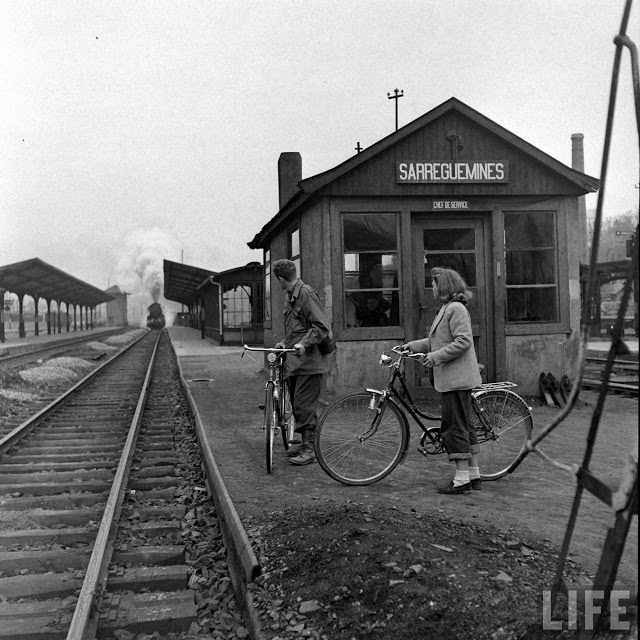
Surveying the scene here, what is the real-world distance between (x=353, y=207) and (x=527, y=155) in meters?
2.81

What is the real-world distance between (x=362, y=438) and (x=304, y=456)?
1.13m

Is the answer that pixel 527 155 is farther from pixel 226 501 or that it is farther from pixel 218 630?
pixel 218 630

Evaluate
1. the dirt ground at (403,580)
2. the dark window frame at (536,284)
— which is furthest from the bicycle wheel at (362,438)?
the dark window frame at (536,284)

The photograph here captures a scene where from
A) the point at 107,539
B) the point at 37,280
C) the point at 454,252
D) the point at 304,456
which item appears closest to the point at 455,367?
the point at 304,456

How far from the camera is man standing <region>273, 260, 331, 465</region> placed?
19.7 feet

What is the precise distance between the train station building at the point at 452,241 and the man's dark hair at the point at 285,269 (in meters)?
3.24

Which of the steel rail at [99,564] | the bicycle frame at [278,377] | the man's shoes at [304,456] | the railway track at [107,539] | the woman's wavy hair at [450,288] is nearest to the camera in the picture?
the steel rail at [99,564]

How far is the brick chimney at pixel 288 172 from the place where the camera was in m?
14.9

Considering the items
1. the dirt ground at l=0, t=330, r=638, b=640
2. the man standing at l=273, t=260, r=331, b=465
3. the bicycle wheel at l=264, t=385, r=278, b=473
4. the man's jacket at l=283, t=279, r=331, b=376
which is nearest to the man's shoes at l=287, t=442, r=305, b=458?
the man standing at l=273, t=260, r=331, b=465

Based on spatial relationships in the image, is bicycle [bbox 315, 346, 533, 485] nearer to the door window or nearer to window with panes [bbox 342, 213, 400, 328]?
window with panes [bbox 342, 213, 400, 328]

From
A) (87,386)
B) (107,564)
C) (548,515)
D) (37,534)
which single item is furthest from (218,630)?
(87,386)

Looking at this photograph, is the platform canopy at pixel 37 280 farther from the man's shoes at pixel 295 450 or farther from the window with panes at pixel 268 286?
the man's shoes at pixel 295 450

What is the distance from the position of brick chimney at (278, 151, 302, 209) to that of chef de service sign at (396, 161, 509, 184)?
5.68 meters

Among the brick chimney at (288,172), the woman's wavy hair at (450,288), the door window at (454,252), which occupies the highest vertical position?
the brick chimney at (288,172)
